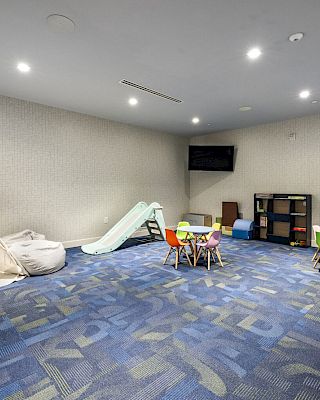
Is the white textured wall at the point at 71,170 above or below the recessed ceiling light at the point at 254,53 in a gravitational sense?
below

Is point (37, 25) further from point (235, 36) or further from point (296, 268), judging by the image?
point (296, 268)

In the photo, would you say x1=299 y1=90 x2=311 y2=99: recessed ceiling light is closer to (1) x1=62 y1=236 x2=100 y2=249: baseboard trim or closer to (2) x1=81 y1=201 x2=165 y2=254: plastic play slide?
(2) x1=81 y1=201 x2=165 y2=254: plastic play slide

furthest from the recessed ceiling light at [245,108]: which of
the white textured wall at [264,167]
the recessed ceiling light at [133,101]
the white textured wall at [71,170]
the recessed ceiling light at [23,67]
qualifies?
the recessed ceiling light at [23,67]

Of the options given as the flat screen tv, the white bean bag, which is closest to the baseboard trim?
the white bean bag

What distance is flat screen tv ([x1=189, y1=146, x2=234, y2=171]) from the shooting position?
7.84m

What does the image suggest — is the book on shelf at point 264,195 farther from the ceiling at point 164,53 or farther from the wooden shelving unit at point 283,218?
the ceiling at point 164,53

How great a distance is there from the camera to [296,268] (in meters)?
4.59

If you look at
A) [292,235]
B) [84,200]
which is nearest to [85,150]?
[84,200]

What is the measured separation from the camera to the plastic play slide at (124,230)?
5730 millimetres

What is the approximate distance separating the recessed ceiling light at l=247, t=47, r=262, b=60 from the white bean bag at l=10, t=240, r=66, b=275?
426 centimetres

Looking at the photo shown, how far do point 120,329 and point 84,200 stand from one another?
14.0 feet

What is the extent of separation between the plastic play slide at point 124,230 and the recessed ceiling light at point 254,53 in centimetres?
377

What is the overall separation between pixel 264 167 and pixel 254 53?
4415 millimetres

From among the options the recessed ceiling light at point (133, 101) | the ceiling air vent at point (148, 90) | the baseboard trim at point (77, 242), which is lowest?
the baseboard trim at point (77, 242)
